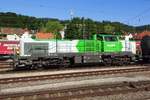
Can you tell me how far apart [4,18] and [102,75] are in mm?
137105

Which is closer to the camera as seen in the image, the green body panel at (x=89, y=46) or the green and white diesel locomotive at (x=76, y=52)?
the green and white diesel locomotive at (x=76, y=52)

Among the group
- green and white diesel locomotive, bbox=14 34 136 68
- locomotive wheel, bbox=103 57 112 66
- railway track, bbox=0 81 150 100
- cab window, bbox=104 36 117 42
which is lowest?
railway track, bbox=0 81 150 100

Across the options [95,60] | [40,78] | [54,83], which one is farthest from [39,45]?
[54,83]

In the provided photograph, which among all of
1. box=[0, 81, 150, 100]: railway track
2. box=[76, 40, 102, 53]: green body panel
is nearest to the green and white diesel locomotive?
box=[76, 40, 102, 53]: green body panel

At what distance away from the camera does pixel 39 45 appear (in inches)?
923

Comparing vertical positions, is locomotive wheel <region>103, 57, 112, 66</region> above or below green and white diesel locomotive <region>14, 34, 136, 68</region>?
below

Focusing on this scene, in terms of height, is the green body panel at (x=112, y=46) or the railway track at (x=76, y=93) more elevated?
the green body panel at (x=112, y=46)

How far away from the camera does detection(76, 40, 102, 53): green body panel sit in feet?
81.8

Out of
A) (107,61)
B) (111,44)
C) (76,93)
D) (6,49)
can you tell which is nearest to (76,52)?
(107,61)

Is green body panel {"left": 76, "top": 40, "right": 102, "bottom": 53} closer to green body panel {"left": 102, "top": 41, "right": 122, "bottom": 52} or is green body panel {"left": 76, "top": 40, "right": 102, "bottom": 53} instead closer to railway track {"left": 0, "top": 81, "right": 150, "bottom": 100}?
green body panel {"left": 102, "top": 41, "right": 122, "bottom": 52}

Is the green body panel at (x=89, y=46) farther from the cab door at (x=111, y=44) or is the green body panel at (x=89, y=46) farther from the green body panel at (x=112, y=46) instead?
the cab door at (x=111, y=44)

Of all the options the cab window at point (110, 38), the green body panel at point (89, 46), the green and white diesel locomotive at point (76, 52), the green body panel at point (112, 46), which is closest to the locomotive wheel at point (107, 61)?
the green and white diesel locomotive at point (76, 52)

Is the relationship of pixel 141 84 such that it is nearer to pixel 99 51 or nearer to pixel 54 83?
pixel 54 83

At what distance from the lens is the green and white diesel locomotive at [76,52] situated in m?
23.0
